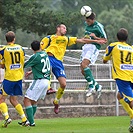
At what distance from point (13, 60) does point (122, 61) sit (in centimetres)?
297

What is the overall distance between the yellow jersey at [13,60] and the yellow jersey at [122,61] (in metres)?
2.62

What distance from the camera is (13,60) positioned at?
1827 cm

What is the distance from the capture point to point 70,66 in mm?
26859

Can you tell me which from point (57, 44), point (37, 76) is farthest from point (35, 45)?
point (57, 44)

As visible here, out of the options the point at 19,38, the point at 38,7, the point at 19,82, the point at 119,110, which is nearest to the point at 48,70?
the point at 19,82

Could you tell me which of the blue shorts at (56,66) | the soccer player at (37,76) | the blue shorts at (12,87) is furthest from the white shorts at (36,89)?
the blue shorts at (56,66)

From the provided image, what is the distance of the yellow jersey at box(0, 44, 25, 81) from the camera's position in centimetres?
1823

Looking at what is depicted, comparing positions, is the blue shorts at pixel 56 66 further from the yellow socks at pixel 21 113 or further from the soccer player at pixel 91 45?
the yellow socks at pixel 21 113

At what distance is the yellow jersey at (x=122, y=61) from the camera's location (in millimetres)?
16734

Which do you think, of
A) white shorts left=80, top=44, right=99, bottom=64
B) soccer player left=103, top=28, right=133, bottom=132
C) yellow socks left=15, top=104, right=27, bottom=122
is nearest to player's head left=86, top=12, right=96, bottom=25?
white shorts left=80, top=44, right=99, bottom=64

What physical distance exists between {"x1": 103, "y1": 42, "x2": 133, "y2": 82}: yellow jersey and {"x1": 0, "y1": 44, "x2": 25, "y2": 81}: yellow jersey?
8.58 feet

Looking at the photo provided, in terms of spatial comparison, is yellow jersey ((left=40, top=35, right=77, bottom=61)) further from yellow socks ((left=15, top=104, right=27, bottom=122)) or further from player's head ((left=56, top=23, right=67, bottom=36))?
yellow socks ((left=15, top=104, right=27, bottom=122))

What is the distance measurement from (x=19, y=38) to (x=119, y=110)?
59.4 meters

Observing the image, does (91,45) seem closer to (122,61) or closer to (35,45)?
(35,45)
